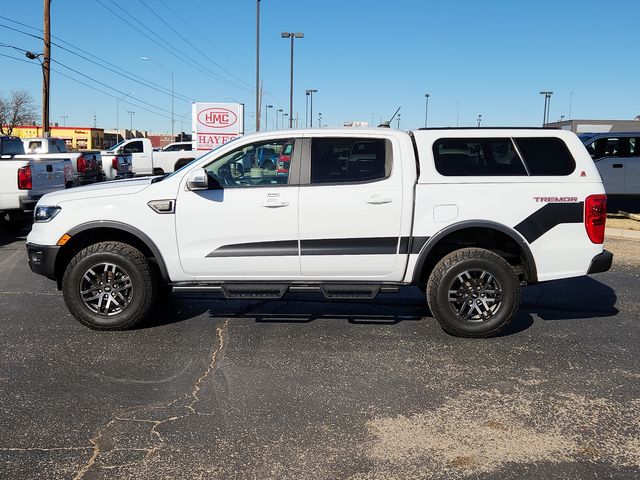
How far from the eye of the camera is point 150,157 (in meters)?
26.0

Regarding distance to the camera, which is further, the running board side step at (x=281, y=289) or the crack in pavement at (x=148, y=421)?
the running board side step at (x=281, y=289)

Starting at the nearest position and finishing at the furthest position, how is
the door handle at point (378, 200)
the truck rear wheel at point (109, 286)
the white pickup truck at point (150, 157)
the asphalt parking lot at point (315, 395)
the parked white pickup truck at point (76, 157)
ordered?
the asphalt parking lot at point (315, 395) < the door handle at point (378, 200) < the truck rear wheel at point (109, 286) < the parked white pickup truck at point (76, 157) < the white pickup truck at point (150, 157)

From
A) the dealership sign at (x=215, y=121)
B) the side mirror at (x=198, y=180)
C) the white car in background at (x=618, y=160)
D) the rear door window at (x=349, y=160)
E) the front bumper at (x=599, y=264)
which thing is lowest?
the front bumper at (x=599, y=264)

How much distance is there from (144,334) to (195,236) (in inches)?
41.8

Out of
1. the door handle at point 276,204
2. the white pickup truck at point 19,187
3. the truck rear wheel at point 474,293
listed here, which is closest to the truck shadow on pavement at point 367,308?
the truck rear wheel at point 474,293

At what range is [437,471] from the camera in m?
3.28

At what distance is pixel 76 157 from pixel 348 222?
41.9ft

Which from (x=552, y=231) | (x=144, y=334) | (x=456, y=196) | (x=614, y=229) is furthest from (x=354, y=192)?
(x=614, y=229)

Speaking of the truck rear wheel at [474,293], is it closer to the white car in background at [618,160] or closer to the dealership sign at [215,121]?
the white car in background at [618,160]

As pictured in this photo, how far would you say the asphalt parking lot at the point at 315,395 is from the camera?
335cm

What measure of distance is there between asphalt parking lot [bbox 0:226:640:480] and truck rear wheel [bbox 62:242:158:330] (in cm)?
20

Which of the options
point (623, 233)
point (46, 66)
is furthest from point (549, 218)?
point (46, 66)

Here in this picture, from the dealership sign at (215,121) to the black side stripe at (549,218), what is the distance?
16.6 m

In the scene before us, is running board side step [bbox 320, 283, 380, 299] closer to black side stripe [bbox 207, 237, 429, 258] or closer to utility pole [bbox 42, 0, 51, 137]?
black side stripe [bbox 207, 237, 429, 258]
